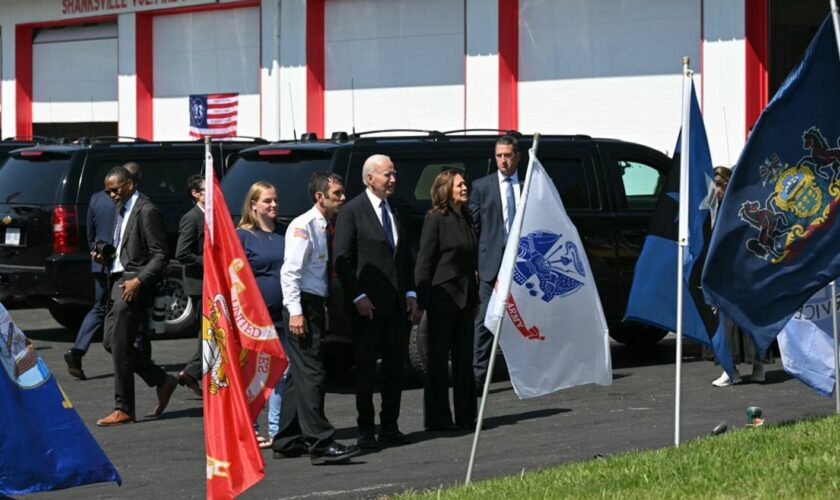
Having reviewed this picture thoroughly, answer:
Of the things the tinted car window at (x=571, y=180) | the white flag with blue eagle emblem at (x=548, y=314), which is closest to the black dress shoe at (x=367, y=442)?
the white flag with blue eagle emblem at (x=548, y=314)

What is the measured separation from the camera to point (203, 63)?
32.9 meters

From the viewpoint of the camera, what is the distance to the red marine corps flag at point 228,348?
831 centimetres

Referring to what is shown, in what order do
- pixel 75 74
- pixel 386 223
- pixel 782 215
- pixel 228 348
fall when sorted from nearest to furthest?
1. pixel 228 348
2. pixel 782 215
3. pixel 386 223
4. pixel 75 74

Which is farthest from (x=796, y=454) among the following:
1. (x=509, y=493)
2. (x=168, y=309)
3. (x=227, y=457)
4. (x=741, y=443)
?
(x=168, y=309)

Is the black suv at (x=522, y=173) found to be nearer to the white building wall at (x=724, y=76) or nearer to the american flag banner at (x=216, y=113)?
the white building wall at (x=724, y=76)

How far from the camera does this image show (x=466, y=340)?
460 inches

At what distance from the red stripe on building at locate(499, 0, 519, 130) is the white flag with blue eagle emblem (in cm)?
1706

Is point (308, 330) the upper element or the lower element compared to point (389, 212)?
lower

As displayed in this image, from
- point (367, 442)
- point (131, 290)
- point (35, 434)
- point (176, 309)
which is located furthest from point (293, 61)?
point (35, 434)

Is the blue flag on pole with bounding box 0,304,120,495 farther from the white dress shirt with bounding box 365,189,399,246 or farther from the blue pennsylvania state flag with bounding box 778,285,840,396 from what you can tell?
the blue pennsylvania state flag with bounding box 778,285,840,396

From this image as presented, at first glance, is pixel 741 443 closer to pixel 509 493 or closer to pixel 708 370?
pixel 509 493

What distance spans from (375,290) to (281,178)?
3509 mm


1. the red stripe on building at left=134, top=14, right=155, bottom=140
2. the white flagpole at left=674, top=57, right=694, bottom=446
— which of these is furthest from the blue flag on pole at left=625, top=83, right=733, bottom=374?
the red stripe on building at left=134, top=14, right=155, bottom=140

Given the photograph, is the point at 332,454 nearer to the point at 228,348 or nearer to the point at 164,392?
the point at 228,348
